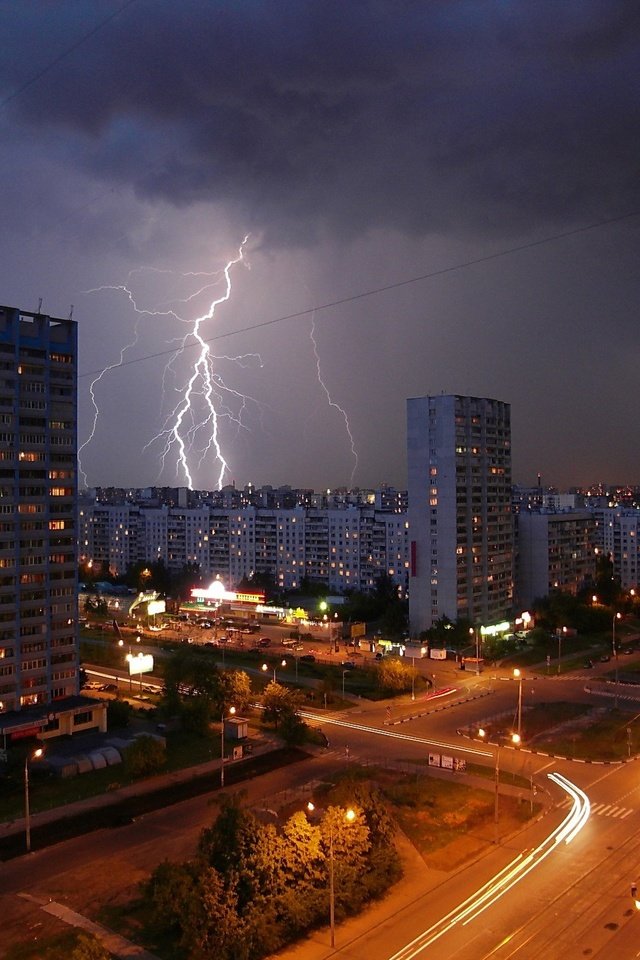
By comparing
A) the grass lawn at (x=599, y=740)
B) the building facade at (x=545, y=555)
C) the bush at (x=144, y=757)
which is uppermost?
the building facade at (x=545, y=555)

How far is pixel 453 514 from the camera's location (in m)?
48.0

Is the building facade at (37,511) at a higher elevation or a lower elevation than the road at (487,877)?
higher

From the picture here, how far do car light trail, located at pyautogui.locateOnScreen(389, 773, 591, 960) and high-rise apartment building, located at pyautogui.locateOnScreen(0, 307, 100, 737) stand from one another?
1747 cm

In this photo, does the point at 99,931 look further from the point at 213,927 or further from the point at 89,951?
the point at 89,951

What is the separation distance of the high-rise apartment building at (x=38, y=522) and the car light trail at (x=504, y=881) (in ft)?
57.3

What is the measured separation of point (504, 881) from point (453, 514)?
32042mm

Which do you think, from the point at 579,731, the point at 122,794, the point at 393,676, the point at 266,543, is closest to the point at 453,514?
the point at 393,676

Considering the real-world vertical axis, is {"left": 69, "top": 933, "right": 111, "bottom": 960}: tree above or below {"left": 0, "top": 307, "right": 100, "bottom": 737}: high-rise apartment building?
below

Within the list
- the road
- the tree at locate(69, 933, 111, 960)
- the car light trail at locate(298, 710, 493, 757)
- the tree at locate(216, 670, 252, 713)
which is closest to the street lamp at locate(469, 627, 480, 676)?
the car light trail at locate(298, 710, 493, 757)

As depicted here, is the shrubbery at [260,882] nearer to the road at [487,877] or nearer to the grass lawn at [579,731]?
the road at [487,877]

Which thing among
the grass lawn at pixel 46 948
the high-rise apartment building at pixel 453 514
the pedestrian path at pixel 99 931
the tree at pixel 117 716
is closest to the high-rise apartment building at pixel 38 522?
the tree at pixel 117 716

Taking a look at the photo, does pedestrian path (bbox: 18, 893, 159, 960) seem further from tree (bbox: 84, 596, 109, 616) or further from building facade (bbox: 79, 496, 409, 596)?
building facade (bbox: 79, 496, 409, 596)

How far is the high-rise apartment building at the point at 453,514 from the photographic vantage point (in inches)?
1892

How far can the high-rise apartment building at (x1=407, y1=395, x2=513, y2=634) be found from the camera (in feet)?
158
